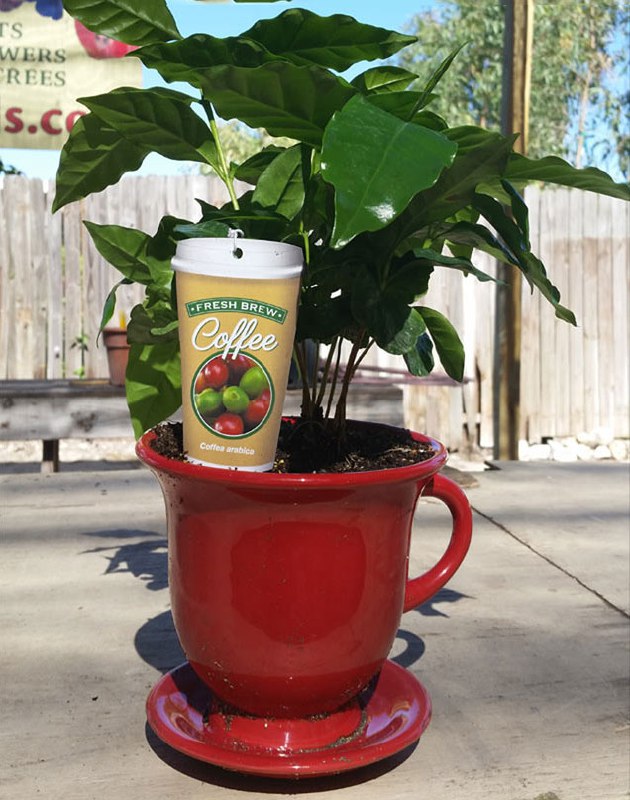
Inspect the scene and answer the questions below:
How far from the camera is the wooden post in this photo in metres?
3.05

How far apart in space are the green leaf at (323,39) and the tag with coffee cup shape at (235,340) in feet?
0.67

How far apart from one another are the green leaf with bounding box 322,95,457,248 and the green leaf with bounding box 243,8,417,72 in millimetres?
161

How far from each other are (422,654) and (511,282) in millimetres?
2180

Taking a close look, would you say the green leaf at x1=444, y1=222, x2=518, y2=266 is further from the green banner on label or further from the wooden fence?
the wooden fence

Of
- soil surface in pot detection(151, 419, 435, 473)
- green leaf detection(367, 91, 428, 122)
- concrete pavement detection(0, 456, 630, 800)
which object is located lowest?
concrete pavement detection(0, 456, 630, 800)

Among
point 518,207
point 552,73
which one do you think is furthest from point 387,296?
point 552,73

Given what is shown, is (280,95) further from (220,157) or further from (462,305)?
(462,305)

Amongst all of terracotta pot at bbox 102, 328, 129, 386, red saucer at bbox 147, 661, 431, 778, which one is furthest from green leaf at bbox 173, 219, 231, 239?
terracotta pot at bbox 102, 328, 129, 386

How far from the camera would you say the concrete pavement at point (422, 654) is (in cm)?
85

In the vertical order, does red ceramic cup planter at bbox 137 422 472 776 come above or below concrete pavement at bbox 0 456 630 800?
above

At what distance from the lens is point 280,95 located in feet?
2.54

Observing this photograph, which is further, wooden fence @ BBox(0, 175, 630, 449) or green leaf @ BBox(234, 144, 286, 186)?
wooden fence @ BBox(0, 175, 630, 449)

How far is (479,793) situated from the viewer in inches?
32.3

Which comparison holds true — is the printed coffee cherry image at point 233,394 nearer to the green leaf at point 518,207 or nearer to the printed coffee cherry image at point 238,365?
the printed coffee cherry image at point 238,365
